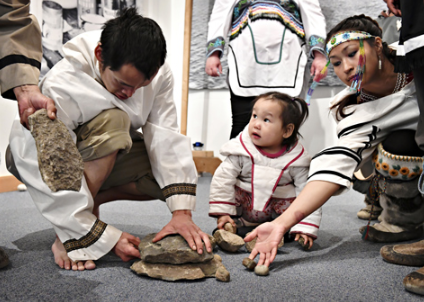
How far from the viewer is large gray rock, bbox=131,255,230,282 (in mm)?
1020

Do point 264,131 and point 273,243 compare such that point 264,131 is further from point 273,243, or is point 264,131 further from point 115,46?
point 115,46

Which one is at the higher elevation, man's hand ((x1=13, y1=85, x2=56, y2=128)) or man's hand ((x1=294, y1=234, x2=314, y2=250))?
man's hand ((x1=13, y1=85, x2=56, y2=128))

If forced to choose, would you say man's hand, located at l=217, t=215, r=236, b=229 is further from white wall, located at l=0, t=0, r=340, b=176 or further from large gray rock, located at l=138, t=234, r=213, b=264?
white wall, located at l=0, t=0, r=340, b=176

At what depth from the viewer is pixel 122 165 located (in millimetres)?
1341

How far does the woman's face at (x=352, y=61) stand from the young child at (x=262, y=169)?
291 mm

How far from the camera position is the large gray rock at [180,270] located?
1020 millimetres

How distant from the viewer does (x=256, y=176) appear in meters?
1.50

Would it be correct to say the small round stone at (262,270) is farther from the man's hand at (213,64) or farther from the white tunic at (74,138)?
the man's hand at (213,64)

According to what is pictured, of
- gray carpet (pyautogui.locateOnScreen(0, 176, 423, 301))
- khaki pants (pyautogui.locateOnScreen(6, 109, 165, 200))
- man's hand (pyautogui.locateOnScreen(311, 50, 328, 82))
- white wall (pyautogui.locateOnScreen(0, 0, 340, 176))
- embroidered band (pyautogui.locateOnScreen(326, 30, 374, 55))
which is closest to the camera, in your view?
gray carpet (pyautogui.locateOnScreen(0, 176, 423, 301))

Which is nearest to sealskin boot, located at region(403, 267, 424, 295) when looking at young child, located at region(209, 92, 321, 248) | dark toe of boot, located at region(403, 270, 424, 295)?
dark toe of boot, located at region(403, 270, 424, 295)

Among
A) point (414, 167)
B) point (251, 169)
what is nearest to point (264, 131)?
point (251, 169)

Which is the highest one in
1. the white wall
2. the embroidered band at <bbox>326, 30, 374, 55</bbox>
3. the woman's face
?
the embroidered band at <bbox>326, 30, 374, 55</bbox>

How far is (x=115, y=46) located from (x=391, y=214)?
107 cm

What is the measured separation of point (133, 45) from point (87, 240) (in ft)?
1.70
